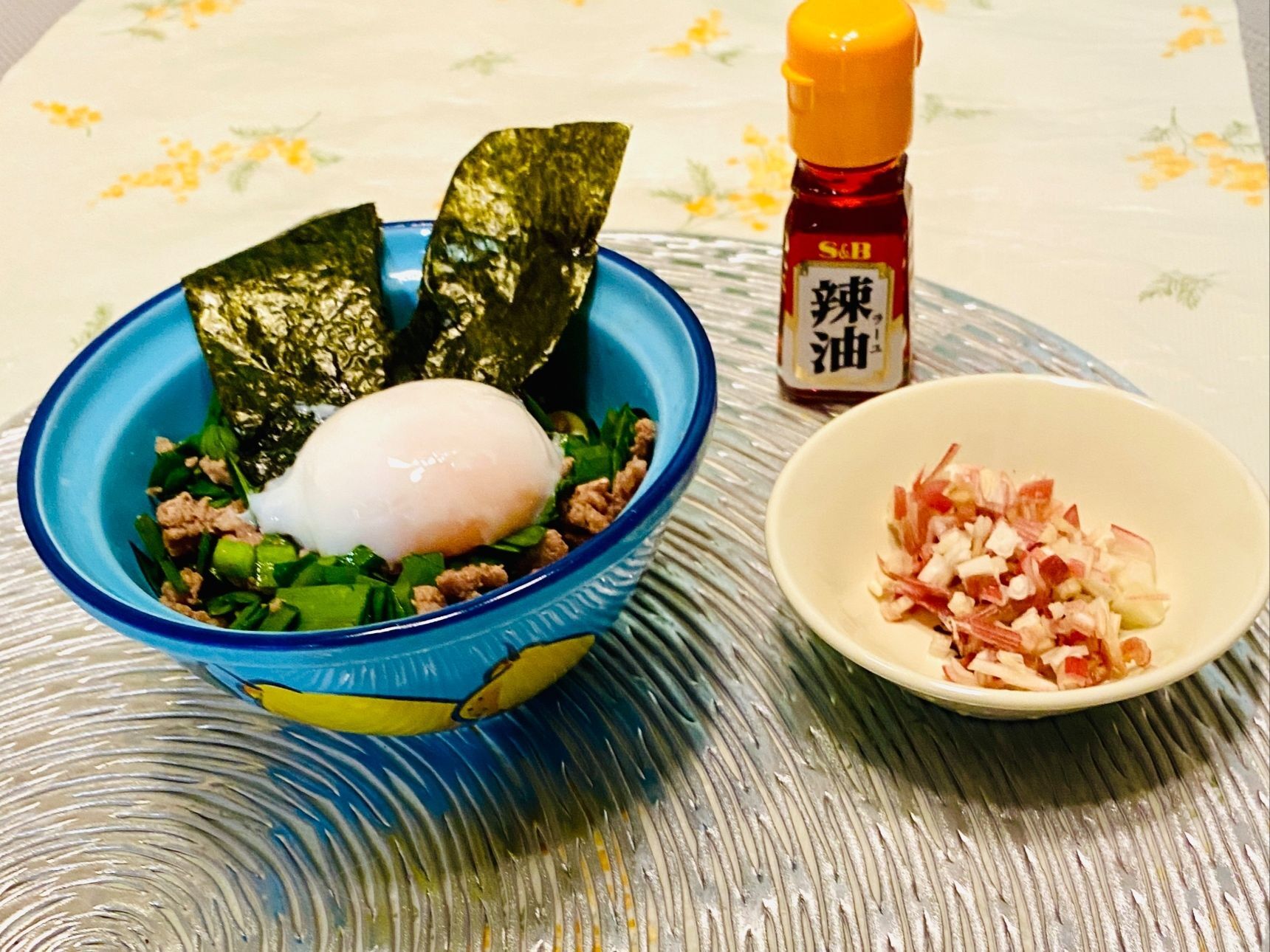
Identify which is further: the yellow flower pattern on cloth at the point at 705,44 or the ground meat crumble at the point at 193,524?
the yellow flower pattern on cloth at the point at 705,44

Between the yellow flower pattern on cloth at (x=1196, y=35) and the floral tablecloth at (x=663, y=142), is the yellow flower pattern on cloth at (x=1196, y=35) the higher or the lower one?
the higher one

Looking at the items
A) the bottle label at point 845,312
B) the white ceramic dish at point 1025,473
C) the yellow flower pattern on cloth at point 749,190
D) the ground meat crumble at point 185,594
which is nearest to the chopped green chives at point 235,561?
the ground meat crumble at point 185,594

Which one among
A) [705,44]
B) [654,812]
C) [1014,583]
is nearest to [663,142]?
[705,44]

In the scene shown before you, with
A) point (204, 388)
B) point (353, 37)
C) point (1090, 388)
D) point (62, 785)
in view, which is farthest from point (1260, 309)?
point (353, 37)

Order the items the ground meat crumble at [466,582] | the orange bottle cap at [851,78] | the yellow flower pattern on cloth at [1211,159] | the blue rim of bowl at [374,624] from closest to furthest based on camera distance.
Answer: the blue rim of bowl at [374,624] → the ground meat crumble at [466,582] → the orange bottle cap at [851,78] → the yellow flower pattern on cloth at [1211,159]

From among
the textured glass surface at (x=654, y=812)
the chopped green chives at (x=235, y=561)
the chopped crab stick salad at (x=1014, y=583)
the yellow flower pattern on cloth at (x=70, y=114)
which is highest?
the yellow flower pattern on cloth at (x=70, y=114)

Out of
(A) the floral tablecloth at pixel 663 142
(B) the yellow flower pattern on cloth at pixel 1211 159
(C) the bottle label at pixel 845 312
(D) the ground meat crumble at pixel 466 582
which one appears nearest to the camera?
(D) the ground meat crumble at pixel 466 582

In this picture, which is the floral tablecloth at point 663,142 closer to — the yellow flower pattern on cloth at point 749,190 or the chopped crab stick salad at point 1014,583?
the yellow flower pattern on cloth at point 749,190

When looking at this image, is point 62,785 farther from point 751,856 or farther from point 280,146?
point 280,146
